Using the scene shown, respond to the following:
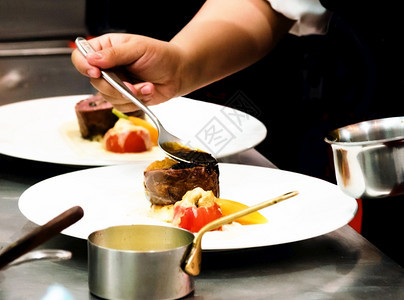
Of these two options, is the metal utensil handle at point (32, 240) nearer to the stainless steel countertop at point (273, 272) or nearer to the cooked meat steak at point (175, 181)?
the stainless steel countertop at point (273, 272)

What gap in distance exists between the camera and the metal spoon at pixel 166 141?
1.61 metres

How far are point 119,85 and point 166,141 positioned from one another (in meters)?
0.17

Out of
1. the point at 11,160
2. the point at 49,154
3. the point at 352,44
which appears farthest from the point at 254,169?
the point at 352,44

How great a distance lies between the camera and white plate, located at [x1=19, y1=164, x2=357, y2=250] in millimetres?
1285

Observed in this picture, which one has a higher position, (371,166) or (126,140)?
(371,166)

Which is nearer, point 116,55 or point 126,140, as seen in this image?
point 116,55

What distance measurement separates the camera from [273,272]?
1.23 meters

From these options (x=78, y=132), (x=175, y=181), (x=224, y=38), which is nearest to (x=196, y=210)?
(x=175, y=181)

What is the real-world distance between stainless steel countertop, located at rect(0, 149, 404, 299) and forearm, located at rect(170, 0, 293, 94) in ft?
2.48

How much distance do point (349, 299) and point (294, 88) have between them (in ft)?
9.09

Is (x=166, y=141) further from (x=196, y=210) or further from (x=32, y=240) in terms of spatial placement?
(x=32, y=240)

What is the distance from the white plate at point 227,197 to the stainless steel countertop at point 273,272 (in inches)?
1.7

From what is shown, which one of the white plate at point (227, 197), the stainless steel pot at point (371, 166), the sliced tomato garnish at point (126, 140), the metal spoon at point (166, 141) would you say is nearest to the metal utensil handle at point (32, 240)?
the white plate at point (227, 197)

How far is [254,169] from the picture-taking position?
69.9 inches
